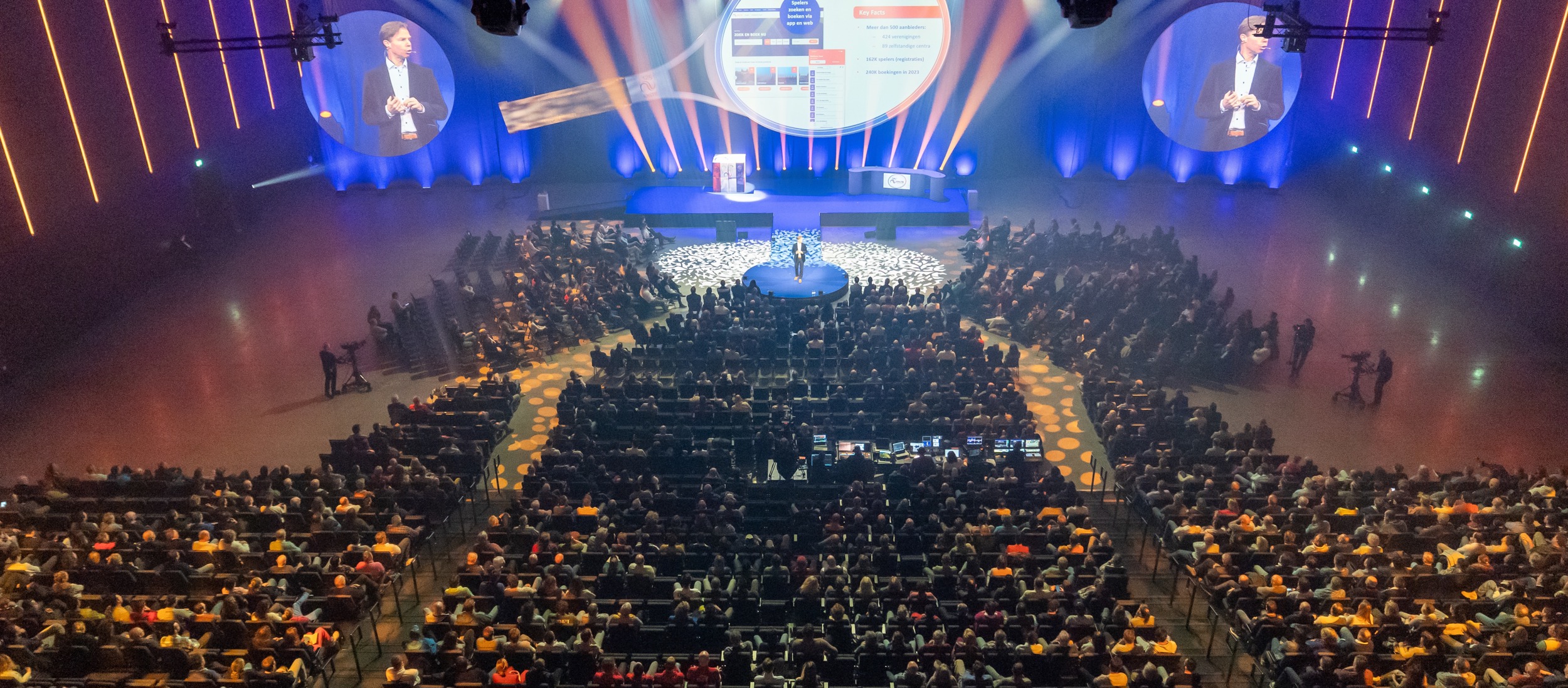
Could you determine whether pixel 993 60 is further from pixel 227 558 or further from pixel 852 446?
pixel 227 558

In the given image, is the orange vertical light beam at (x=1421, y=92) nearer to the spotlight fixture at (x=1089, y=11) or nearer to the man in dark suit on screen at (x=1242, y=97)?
the man in dark suit on screen at (x=1242, y=97)

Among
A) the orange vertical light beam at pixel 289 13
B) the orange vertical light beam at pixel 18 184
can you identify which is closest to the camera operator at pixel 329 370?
the orange vertical light beam at pixel 18 184

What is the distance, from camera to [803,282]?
21.4 m

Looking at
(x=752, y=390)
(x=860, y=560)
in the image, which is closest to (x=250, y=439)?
(x=752, y=390)

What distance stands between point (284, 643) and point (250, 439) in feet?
22.9

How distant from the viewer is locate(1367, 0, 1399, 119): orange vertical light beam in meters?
24.1

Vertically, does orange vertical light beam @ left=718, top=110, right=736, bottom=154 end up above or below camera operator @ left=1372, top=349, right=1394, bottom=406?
above

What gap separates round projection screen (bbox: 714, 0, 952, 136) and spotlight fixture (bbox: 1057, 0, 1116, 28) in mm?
16215

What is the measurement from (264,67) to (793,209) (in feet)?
47.9

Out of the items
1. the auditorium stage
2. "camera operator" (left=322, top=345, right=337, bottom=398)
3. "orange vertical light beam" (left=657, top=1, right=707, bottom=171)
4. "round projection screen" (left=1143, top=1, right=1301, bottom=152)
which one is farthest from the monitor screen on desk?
Answer: "round projection screen" (left=1143, top=1, right=1301, bottom=152)

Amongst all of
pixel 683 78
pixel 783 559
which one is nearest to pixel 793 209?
pixel 683 78

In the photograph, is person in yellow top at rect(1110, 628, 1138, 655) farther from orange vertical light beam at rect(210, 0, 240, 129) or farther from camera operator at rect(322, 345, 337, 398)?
orange vertical light beam at rect(210, 0, 240, 129)

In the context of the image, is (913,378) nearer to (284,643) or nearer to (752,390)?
(752,390)

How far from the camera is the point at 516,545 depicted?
1168cm
